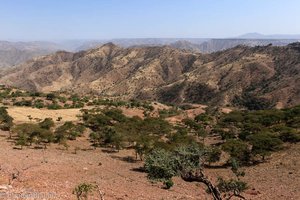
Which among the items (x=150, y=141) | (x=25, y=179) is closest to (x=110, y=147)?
(x=150, y=141)

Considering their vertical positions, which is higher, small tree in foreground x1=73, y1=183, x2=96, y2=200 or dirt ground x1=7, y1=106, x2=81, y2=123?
small tree in foreground x1=73, y1=183, x2=96, y2=200

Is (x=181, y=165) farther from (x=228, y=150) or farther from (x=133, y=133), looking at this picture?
(x=133, y=133)

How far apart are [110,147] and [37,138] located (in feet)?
38.7

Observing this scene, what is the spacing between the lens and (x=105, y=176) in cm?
3894

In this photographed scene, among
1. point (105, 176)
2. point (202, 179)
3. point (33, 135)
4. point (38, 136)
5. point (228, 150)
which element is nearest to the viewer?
point (202, 179)

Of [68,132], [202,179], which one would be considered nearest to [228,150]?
[68,132]

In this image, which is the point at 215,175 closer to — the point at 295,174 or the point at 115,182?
the point at 295,174

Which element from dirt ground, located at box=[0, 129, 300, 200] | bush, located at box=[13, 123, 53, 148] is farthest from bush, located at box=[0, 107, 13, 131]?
dirt ground, located at box=[0, 129, 300, 200]

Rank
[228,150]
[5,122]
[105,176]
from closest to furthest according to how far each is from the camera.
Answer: [105,176], [228,150], [5,122]

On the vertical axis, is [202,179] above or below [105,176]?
above

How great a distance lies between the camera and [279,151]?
177 feet

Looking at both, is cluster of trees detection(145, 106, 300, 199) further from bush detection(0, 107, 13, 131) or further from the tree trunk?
bush detection(0, 107, 13, 131)

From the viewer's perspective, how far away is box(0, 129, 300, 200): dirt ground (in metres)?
29.2

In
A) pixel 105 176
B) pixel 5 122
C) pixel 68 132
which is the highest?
pixel 105 176
